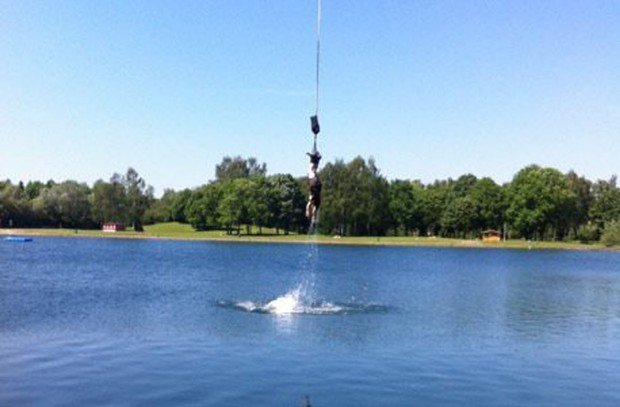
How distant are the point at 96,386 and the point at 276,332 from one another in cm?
1177

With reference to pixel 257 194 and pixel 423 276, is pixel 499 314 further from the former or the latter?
pixel 257 194

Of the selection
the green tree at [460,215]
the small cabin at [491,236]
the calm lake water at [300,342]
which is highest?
the green tree at [460,215]

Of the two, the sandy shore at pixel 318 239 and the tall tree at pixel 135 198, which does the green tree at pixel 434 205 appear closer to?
the sandy shore at pixel 318 239

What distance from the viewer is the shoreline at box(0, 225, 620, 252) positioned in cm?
14175

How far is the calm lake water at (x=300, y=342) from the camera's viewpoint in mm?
21281

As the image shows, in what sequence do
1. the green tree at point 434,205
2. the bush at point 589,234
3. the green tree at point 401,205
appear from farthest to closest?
1. the green tree at point 434,205
2. the green tree at point 401,205
3. the bush at point 589,234

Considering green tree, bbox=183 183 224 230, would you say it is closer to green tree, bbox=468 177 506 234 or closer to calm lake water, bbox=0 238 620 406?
green tree, bbox=468 177 506 234

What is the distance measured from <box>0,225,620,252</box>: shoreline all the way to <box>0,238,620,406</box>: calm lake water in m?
78.8

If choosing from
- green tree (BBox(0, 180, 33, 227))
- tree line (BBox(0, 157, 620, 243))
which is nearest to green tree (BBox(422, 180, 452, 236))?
tree line (BBox(0, 157, 620, 243))

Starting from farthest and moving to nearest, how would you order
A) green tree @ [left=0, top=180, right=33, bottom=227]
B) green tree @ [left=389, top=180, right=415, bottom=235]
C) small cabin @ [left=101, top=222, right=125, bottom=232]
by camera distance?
small cabin @ [left=101, top=222, right=125, bottom=232], green tree @ [left=0, top=180, right=33, bottom=227], green tree @ [left=389, top=180, right=415, bottom=235]

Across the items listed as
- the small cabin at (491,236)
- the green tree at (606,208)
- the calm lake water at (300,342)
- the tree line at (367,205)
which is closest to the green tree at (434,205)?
the tree line at (367,205)

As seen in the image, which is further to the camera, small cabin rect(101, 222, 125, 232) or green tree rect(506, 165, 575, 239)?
small cabin rect(101, 222, 125, 232)

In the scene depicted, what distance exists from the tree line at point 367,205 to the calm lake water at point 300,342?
316 feet

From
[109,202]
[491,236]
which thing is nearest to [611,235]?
[491,236]
